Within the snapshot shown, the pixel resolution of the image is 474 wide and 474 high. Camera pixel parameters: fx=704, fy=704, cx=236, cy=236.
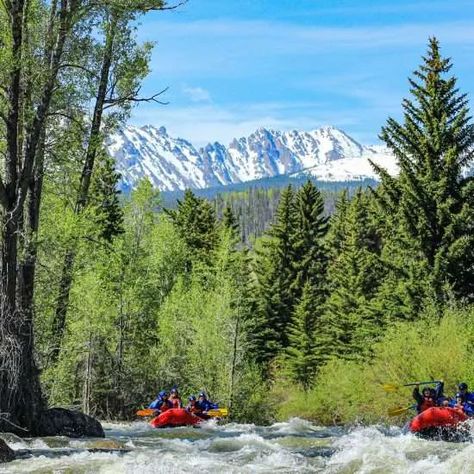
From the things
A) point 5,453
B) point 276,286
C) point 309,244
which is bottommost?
point 5,453

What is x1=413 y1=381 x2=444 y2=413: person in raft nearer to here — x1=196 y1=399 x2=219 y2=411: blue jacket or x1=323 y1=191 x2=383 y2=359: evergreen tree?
x1=196 y1=399 x2=219 y2=411: blue jacket

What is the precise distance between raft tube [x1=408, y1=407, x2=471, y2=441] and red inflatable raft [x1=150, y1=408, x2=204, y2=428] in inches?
365

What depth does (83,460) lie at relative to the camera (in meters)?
12.0

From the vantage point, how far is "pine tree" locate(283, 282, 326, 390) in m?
43.7

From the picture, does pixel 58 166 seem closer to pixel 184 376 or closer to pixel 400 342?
pixel 400 342

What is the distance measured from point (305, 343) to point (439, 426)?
26785 millimetres

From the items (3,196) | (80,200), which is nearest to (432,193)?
(80,200)

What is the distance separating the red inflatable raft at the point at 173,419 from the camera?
2430 cm

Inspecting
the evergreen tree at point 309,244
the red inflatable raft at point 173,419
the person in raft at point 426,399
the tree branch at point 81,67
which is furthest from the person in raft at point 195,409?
the evergreen tree at point 309,244

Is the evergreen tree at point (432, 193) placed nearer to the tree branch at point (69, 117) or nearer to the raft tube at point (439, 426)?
the raft tube at point (439, 426)

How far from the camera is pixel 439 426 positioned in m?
17.8

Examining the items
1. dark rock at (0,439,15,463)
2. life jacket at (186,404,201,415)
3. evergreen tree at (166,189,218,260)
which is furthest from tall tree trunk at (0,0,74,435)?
evergreen tree at (166,189,218,260)

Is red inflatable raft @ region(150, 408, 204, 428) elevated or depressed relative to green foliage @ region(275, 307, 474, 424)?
depressed

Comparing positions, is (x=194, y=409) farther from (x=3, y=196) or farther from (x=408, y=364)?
(x=3, y=196)
